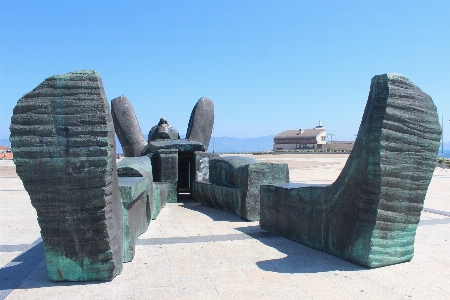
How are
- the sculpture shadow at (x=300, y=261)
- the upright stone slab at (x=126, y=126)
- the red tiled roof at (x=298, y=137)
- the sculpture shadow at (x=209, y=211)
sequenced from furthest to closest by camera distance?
the red tiled roof at (x=298, y=137)
the upright stone slab at (x=126, y=126)
the sculpture shadow at (x=209, y=211)
the sculpture shadow at (x=300, y=261)

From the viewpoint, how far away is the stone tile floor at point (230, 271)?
314 centimetres

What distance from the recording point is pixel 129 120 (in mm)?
9867

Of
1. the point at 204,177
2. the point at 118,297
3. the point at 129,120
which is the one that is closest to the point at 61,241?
the point at 118,297

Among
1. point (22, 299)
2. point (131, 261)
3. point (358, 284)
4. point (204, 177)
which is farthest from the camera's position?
point (204, 177)

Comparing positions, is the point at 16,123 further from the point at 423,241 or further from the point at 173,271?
the point at 423,241

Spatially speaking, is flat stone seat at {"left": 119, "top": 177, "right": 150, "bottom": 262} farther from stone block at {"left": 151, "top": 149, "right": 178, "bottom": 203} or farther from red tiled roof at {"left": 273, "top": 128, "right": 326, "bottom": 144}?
red tiled roof at {"left": 273, "top": 128, "right": 326, "bottom": 144}

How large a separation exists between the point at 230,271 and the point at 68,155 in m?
1.69

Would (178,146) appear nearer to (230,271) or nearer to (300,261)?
(300,261)

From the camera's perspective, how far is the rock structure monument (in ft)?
11.6

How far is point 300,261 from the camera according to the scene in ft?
13.1

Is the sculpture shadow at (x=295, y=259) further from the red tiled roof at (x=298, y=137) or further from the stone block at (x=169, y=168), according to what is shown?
the red tiled roof at (x=298, y=137)

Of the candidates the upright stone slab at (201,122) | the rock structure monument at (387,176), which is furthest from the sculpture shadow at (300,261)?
the upright stone slab at (201,122)

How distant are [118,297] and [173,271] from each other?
0.70m

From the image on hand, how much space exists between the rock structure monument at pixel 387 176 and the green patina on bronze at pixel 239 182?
212 cm
